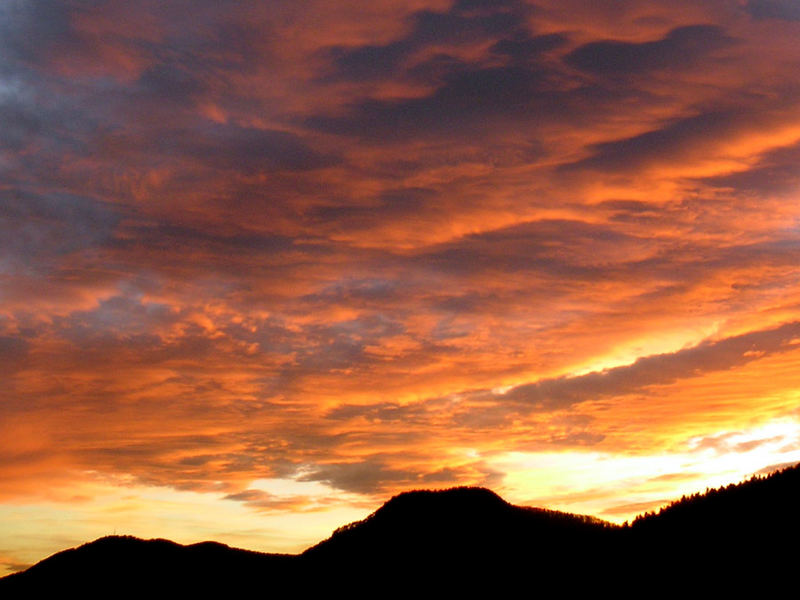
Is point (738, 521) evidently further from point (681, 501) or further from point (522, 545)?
point (522, 545)

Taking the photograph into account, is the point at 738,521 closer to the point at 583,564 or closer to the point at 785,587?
the point at 785,587

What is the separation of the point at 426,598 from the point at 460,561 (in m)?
3.90

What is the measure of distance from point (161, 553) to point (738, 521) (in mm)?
46194

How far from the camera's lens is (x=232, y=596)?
203ft

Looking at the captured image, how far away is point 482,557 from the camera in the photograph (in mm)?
52625

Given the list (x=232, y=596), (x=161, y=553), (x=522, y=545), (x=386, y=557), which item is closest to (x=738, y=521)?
(x=522, y=545)

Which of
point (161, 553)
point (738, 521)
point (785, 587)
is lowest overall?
point (785, 587)

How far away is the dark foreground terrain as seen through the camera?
36906mm

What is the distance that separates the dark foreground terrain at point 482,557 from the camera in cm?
3691

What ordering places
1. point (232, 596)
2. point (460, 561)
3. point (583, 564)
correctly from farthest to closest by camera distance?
1. point (232, 596)
2. point (460, 561)
3. point (583, 564)

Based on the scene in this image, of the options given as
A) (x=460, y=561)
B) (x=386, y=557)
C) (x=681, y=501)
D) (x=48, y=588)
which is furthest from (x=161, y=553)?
(x=681, y=501)

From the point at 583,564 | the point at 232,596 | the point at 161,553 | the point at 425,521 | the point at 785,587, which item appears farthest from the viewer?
the point at 161,553

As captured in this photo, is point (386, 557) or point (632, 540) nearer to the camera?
point (632, 540)

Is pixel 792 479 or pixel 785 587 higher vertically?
pixel 792 479
